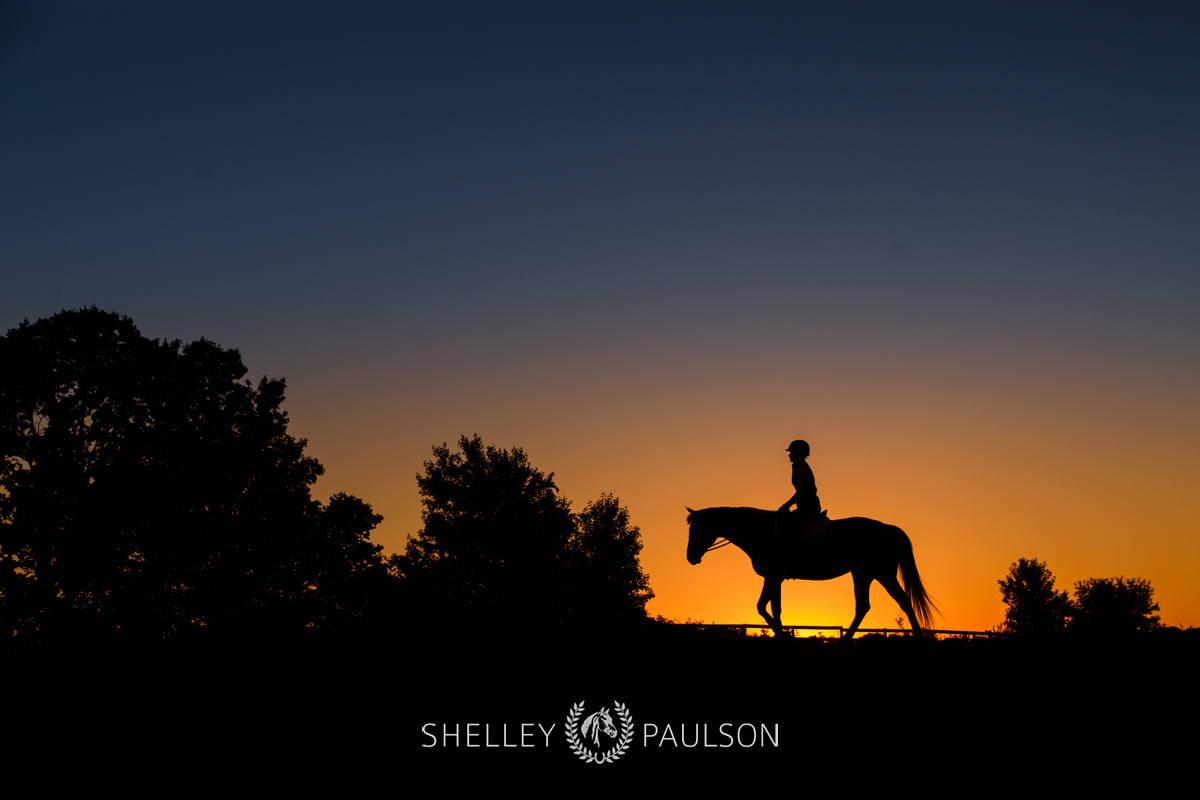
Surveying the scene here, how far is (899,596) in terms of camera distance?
1559cm

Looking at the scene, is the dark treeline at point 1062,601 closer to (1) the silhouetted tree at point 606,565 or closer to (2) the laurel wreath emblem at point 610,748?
(1) the silhouetted tree at point 606,565

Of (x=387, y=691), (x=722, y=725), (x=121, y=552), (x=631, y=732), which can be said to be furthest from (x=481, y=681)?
(x=121, y=552)

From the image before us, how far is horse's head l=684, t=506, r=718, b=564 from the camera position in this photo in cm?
1645

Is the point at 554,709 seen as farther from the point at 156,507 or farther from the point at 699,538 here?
the point at 156,507

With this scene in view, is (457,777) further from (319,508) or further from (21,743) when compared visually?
(319,508)

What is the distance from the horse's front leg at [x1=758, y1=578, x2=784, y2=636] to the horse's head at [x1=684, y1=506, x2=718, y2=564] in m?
1.50

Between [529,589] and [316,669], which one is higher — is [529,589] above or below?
above

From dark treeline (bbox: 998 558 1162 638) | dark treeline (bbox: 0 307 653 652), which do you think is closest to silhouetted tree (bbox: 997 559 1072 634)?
dark treeline (bbox: 998 558 1162 638)

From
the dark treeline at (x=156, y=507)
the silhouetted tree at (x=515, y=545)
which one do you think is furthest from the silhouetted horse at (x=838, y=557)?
the silhouetted tree at (x=515, y=545)

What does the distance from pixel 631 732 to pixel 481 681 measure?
216 centimetres

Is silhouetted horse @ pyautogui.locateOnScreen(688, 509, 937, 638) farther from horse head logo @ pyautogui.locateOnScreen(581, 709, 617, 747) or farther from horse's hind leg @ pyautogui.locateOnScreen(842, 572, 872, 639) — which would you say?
horse head logo @ pyautogui.locateOnScreen(581, 709, 617, 747)

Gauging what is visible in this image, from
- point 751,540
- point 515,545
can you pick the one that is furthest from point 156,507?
point 751,540

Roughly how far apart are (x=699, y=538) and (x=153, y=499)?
20635 millimetres

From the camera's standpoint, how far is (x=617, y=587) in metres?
41.9
